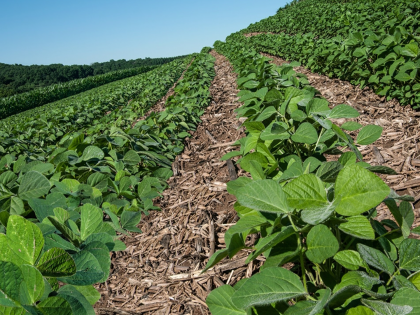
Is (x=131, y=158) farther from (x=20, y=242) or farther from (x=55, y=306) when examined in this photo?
(x=55, y=306)

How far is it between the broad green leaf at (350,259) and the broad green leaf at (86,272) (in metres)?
0.65

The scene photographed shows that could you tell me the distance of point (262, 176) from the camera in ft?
3.81

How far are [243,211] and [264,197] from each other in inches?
16.1

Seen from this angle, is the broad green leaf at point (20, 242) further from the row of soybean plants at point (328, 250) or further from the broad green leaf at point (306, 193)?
the broad green leaf at point (306, 193)

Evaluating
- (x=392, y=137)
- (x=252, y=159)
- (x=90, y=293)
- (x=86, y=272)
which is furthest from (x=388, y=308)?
(x=392, y=137)

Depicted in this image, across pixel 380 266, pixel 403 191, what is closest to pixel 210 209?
pixel 403 191

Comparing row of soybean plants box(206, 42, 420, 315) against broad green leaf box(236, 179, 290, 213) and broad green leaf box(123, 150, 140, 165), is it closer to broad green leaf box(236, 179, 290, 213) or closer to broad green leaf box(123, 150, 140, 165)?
broad green leaf box(236, 179, 290, 213)

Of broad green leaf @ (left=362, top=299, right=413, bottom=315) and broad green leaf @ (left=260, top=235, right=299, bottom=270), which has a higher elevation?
broad green leaf @ (left=362, top=299, right=413, bottom=315)

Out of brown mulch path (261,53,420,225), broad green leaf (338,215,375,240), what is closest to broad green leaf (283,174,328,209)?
broad green leaf (338,215,375,240)

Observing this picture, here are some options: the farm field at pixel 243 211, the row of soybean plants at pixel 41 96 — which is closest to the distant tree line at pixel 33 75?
the row of soybean plants at pixel 41 96

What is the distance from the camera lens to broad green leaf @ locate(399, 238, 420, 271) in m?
0.72

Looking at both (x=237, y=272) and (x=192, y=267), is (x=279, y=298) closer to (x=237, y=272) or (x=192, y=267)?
(x=237, y=272)

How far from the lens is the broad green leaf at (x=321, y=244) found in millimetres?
684

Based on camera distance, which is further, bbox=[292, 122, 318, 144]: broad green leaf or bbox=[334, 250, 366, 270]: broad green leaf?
bbox=[292, 122, 318, 144]: broad green leaf
